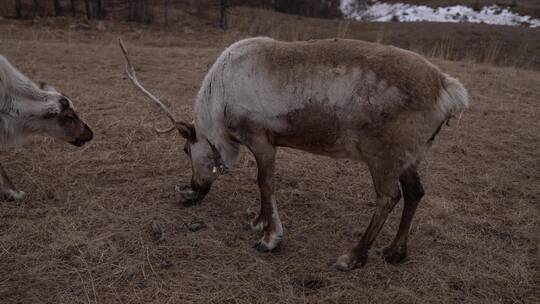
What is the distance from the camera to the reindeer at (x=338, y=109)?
2969 millimetres

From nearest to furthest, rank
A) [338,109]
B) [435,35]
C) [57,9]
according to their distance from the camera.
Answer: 1. [338,109]
2. [57,9]
3. [435,35]

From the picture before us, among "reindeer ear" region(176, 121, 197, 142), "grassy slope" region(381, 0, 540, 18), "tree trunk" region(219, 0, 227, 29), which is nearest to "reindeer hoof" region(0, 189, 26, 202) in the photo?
"reindeer ear" region(176, 121, 197, 142)

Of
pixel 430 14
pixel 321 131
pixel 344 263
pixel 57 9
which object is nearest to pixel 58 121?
pixel 321 131

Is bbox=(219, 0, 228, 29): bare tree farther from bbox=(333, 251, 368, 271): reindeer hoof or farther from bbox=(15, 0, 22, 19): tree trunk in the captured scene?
bbox=(333, 251, 368, 271): reindeer hoof

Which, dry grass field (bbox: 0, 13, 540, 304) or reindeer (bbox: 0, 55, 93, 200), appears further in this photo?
reindeer (bbox: 0, 55, 93, 200)

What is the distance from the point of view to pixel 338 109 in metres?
3.07

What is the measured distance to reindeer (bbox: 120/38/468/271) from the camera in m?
2.97

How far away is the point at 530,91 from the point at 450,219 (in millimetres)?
5865

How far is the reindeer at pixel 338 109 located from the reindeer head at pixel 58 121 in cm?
147

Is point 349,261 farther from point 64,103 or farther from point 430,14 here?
point 430,14

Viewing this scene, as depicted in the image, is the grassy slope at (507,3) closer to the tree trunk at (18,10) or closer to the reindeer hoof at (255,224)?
the tree trunk at (18,10)

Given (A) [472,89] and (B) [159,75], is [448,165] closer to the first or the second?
(A) [472,89]

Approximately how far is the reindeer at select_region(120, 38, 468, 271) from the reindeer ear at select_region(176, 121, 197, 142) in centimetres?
12

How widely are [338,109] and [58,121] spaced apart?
2782 millimetres
